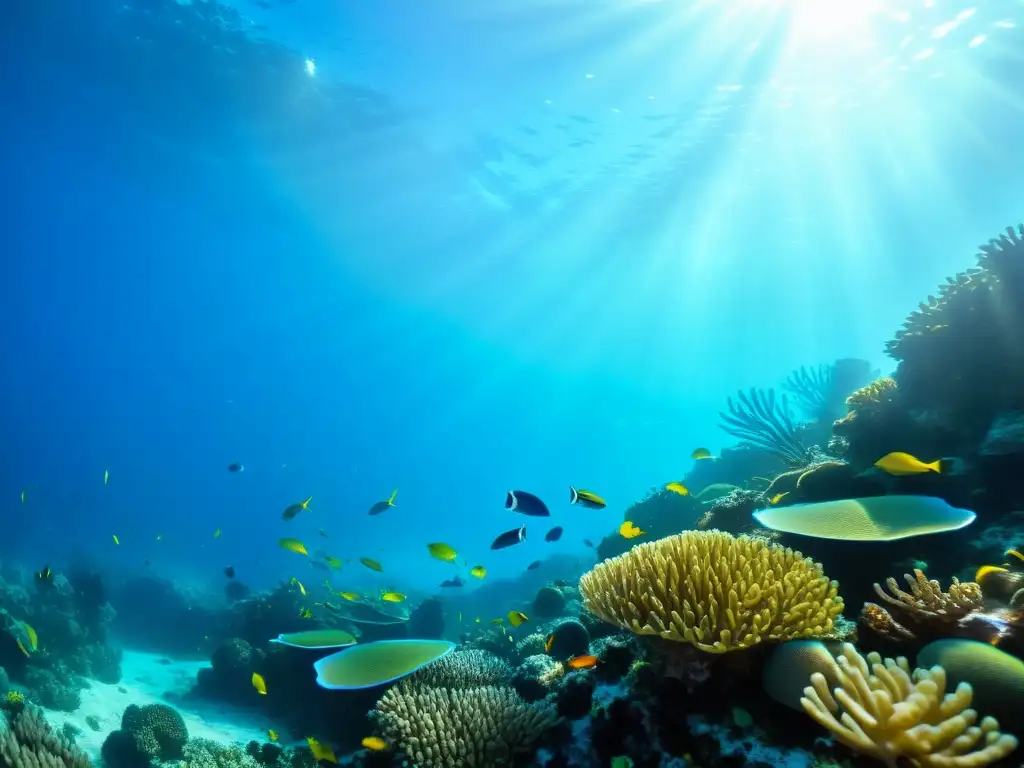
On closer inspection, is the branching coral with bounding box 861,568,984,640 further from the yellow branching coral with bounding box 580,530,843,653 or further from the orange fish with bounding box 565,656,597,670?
the orange fish with bounding box 565,656,597,670

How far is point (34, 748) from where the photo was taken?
4.37m

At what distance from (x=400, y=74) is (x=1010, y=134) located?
29312 mm

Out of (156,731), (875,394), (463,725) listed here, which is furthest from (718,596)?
(156,731)

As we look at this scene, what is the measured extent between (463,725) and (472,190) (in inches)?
1400

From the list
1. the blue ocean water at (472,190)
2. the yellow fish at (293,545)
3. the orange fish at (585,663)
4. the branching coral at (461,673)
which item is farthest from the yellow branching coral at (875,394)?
the blue ocean water at (472,190)

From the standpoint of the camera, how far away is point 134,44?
77.3ft

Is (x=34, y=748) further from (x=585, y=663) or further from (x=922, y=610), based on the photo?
(x=922, y=610)

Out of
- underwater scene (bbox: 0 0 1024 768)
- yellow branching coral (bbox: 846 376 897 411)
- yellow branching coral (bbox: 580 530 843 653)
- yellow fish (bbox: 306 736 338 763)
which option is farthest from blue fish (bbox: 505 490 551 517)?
yellow branching coral (bbox: 846 376 897 411)

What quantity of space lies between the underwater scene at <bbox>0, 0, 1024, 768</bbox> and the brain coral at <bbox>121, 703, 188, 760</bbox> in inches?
1.8

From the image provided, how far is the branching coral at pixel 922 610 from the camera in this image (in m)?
2.99

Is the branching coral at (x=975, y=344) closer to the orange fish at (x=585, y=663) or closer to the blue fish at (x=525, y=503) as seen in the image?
the blue fish at (x=525, y=503)

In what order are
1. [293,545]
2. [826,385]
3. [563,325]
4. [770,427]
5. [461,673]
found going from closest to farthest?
[461,673]
[293,545]
[770,427]
[826,385]
[563,325]

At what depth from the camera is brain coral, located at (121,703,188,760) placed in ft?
27.3

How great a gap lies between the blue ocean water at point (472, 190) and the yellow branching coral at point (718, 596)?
2294 centimetres
